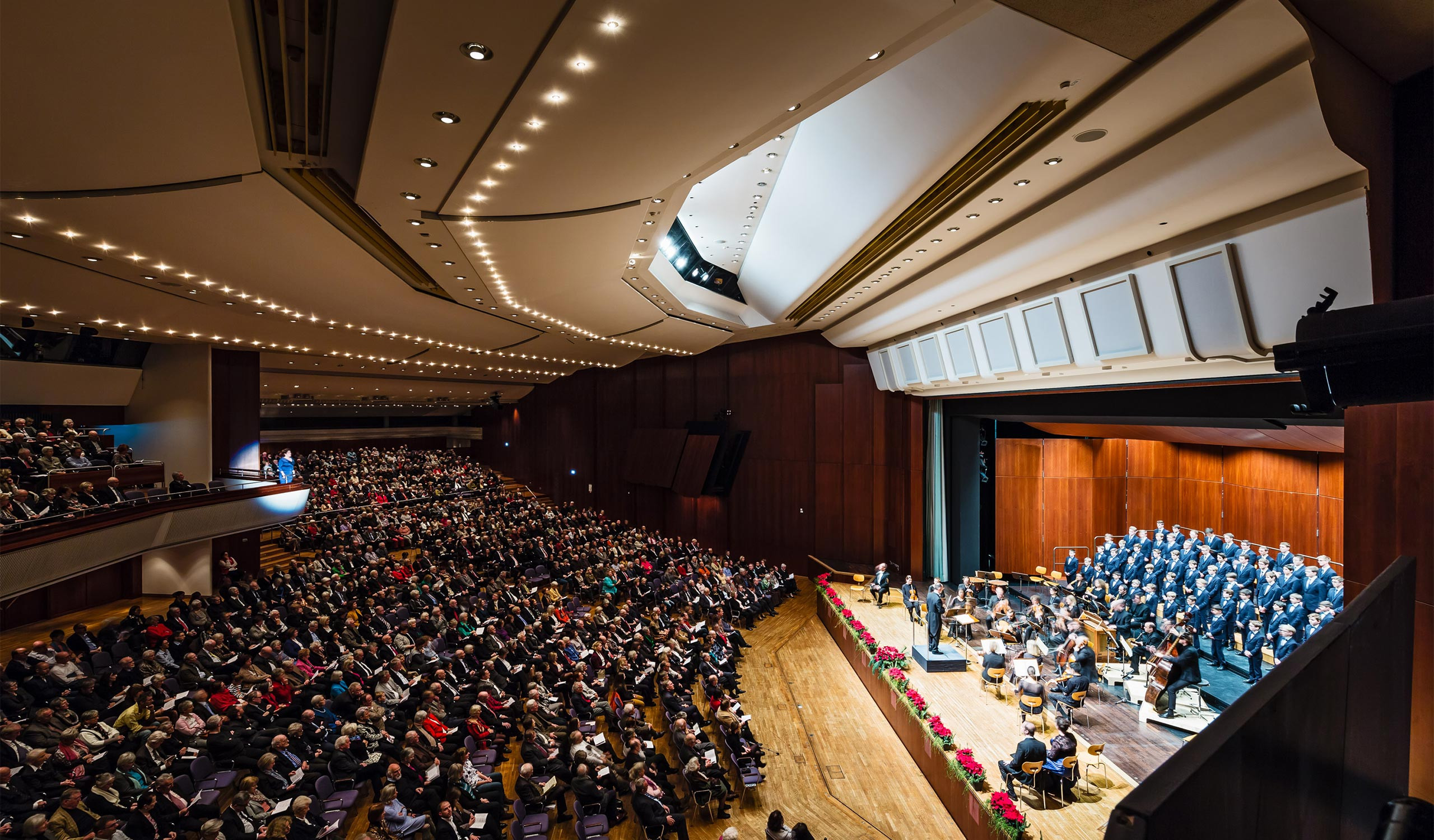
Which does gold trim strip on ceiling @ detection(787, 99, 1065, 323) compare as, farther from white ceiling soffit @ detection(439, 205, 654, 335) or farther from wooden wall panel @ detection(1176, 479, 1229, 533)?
wooden wall panel @ detection(1176, 479, 1229, 533)

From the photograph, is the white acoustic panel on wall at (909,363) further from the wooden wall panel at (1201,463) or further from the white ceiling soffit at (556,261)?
the wooden wall panel at (1201,463)

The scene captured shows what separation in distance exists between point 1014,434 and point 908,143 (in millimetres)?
10832

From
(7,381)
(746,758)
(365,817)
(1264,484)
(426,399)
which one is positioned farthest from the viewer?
(426,399)

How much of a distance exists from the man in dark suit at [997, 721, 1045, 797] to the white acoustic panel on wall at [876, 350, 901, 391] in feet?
25.3

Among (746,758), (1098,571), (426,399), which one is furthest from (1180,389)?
(426,399)

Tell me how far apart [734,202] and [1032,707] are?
7366 millimetres

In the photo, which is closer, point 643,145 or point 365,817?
point 643,145

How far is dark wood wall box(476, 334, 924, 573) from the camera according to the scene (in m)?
14.6

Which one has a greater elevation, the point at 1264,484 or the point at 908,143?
the point at 908,143

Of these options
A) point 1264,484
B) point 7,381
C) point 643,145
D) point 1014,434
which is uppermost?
point 643,145

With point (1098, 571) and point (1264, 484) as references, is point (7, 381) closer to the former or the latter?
point (1098, 571)

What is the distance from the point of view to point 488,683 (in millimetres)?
8008

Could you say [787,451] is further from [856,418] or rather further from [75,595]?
[75,595]

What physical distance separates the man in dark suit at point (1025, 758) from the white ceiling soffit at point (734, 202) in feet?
21.1
